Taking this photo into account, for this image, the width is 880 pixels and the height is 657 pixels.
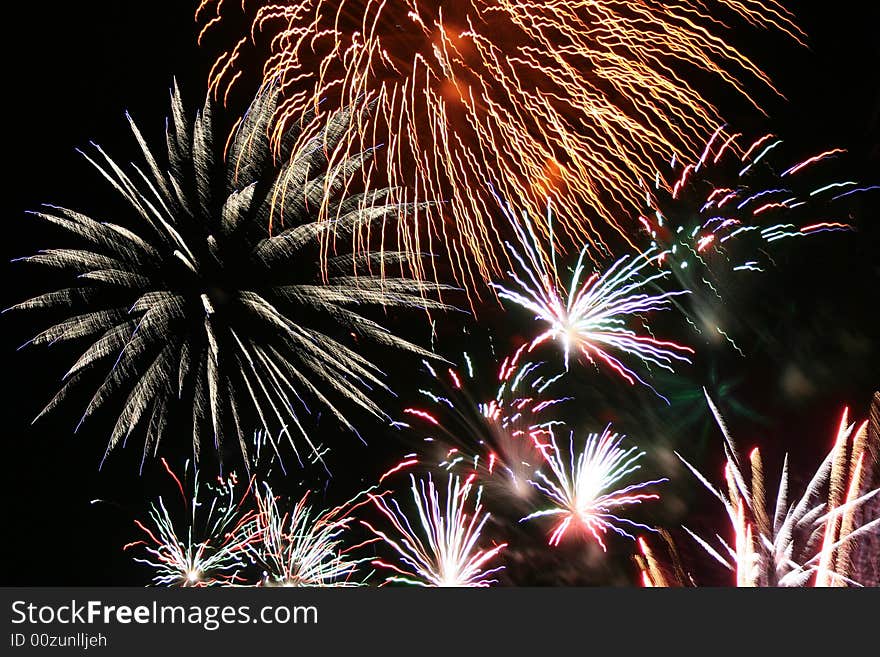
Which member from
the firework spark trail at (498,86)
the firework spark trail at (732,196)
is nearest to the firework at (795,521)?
the firework spark trail at (732,196)

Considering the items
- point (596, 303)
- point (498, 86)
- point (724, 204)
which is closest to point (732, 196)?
point (724, 204)

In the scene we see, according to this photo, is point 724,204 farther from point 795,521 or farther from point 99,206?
point 99,206

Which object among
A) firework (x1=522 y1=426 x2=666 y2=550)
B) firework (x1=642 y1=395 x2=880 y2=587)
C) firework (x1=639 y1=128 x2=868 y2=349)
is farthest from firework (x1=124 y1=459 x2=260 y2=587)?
firework (x1=639 y1=128 x2=868 y2=349)

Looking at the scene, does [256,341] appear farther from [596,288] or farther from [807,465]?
[807,465]

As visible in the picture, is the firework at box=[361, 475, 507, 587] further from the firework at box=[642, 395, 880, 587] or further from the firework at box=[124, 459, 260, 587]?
the firework at box=[642, 395, 880, 587]

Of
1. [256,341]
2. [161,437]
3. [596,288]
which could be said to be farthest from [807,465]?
[161,437]

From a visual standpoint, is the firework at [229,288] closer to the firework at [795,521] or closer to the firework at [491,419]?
the firework at [491,419]
